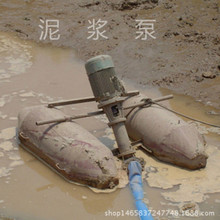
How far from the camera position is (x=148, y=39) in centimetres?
912

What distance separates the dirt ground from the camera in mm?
7617

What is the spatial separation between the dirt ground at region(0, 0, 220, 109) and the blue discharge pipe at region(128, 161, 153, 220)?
103 inches

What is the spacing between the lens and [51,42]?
10.2 metres

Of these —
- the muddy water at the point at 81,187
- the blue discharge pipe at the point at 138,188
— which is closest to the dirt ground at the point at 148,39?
the muddy water at the point at 81,187

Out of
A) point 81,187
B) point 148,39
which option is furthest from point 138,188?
point 148,39

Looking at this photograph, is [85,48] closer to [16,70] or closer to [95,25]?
[95,25]

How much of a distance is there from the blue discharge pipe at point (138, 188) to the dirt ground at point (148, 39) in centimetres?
262

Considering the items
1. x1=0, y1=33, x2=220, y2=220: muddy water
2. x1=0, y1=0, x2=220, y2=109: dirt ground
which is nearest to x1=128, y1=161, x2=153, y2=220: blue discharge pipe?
x1=0, y1=33, x2=220, y2=220: muddy water

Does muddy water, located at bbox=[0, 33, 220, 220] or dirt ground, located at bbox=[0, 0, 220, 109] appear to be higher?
dirt ground, located at bbox=[0, 0, 220, 109]

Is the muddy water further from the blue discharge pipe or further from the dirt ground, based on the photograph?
the dirt ground

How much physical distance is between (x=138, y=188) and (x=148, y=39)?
540 cm

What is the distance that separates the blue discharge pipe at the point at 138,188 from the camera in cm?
389

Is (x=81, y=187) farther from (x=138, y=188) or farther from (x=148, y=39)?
(x=148, y=39)

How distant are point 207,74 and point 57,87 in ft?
8.69
